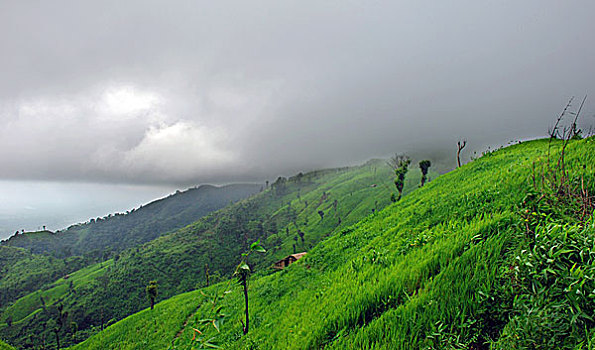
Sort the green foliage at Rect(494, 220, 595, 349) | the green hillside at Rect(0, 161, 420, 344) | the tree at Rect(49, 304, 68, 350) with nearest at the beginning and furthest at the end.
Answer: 1. the green foliage at Rect(494, 220, 595, 349)
2. the tree at Rect(49, 304, 68, 350)
3. the green hillside at Rect(0, 161, 420, 344)

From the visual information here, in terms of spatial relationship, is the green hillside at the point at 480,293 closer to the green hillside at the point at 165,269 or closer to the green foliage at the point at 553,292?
the green foliage at the point at 553,292

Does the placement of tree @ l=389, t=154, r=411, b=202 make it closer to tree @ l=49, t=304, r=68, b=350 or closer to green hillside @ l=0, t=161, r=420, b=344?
green hillside @ l=0, t=161, r=420, b=344

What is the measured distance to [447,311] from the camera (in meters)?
3.98

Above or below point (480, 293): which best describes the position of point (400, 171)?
above

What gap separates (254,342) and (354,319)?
4805 millimetres

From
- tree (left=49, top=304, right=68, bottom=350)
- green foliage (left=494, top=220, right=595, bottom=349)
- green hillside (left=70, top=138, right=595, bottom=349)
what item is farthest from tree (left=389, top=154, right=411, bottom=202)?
tree (left=49, top=304, right=68, bottom=350)

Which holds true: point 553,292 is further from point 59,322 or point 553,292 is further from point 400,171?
point 59,322

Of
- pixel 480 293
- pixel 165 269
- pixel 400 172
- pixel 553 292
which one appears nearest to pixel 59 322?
pixel 165 269

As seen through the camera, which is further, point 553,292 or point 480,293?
point 480,293

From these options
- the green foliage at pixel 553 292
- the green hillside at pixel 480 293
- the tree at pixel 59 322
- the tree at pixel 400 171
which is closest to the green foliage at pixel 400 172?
the tree at pixel 400 171

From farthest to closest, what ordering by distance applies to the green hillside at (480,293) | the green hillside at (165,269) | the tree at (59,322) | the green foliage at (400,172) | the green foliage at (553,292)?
the green hillside at (165,269) < the tree at (59,322) < the green foliage at (400,172) < the green hillside at (480,293) < the green foliage at (553,292)

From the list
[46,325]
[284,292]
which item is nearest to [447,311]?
[284,292]

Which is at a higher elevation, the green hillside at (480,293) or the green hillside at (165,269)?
the green hillside at (480,293)

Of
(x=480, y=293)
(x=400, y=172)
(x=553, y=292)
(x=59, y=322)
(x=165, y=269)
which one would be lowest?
(x=165, y=269)
